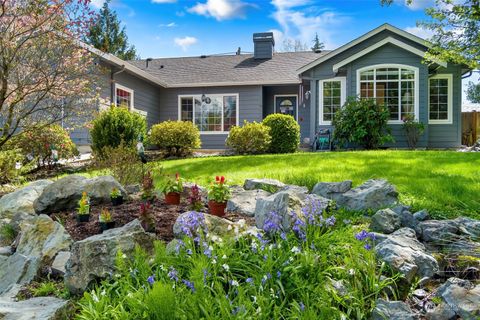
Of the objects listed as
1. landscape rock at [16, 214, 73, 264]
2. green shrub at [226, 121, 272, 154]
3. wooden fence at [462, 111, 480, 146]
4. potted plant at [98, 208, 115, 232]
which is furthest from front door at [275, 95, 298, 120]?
potted plant at [98, 208, 115, 232]

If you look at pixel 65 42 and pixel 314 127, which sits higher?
pixel 65 42

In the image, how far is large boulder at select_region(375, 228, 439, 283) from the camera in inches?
88.4

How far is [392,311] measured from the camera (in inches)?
76.9

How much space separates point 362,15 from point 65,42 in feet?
34.4

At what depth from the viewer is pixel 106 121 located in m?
10.2

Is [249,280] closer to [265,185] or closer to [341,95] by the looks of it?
[265,185]

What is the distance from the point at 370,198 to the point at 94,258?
92.6 inches

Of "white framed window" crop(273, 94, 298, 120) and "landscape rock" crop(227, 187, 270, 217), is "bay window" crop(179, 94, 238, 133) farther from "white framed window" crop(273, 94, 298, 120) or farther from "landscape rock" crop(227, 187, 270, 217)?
"landscape rock" crop(227, 187, 270, 217)

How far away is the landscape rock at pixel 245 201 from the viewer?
348cm

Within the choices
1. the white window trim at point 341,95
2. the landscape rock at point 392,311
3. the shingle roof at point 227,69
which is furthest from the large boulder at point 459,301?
the shingle roof at point 227,69

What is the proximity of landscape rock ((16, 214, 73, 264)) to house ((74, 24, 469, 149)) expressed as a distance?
688 centimetres

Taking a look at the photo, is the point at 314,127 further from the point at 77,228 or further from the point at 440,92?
the point at 77,228

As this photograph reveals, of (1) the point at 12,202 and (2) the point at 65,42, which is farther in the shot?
(2) the point at 65,42

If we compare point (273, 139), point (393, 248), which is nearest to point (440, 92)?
point (273, 139)
